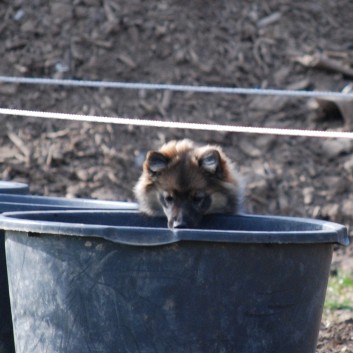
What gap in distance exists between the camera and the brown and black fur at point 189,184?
6.51 meters

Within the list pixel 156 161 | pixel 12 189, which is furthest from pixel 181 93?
pixel 12 189

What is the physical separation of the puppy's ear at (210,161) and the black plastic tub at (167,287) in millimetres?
2163

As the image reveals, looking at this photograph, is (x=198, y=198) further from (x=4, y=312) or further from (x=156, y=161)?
(x=4, y=312)

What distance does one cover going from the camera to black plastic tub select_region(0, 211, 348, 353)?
4.17 meters

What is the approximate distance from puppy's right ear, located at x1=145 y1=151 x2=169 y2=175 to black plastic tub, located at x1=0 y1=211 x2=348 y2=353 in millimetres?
2193

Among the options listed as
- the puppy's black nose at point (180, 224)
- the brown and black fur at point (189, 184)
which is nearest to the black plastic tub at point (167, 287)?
the puppy's black nose at point (180, 224)

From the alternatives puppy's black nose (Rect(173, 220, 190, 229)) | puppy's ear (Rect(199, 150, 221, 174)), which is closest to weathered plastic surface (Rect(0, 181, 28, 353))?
puppy's black nose (Rect(173, 220, 190, 229))

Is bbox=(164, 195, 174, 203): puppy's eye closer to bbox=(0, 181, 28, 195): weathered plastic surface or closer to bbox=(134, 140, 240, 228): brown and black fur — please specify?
bbox=(134, 140, 240, 228): brown and black fur

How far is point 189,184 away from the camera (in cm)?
664

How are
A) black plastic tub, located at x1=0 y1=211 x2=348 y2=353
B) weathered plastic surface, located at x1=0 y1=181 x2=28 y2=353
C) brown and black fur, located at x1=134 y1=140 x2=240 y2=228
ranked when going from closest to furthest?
black plastic tub, located at x1=0 y1=211 x2=348 y2=353 < weathered plastic surface, located at x1=0 y1=181 x2=28 y2=353 < brown and black fur, located at x1=134 y1=140 x2=240 y2=228

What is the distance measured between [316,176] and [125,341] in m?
5.57

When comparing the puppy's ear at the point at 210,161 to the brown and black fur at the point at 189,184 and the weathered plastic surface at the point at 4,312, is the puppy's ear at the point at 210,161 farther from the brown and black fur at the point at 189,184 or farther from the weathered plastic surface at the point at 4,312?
the weathered plastic surface at the point at 4,312

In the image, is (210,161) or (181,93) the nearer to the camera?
(210,161)

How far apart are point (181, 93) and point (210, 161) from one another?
3.77 metres
